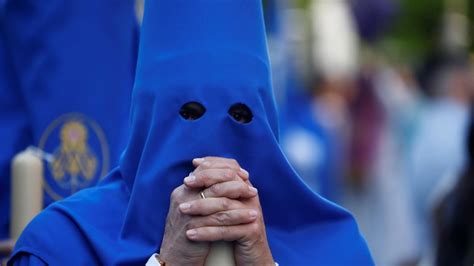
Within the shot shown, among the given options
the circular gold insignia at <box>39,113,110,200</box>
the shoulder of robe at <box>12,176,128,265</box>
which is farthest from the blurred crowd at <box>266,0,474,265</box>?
the shoulder of robe at <box>12,176,128,265</box>

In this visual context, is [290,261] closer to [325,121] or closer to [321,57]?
[325,121]

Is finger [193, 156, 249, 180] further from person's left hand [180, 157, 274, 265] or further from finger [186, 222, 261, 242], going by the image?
finger [186, 222, 261, 242]

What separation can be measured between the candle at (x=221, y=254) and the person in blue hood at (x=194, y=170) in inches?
0.7

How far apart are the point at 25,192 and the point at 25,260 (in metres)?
0.82

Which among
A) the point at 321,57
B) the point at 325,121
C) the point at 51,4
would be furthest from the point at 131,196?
the point at 321,57

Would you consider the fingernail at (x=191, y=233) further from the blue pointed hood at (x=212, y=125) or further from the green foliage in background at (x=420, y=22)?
the green foliage in background at (x=420, y=22)

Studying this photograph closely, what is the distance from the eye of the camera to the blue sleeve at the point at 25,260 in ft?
11.6

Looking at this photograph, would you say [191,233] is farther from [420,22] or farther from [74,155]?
[420,22]

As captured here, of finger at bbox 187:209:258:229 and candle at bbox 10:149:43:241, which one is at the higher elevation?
finger at bbox 187:209:258:229

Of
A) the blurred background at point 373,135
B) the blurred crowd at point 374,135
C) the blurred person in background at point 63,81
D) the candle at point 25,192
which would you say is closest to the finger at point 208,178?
the candle at point 25,192

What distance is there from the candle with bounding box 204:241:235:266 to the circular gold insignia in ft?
6.07

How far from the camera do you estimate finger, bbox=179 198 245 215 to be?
3.31 m

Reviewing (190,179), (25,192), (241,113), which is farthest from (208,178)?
(25,192)

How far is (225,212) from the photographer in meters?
3.31
